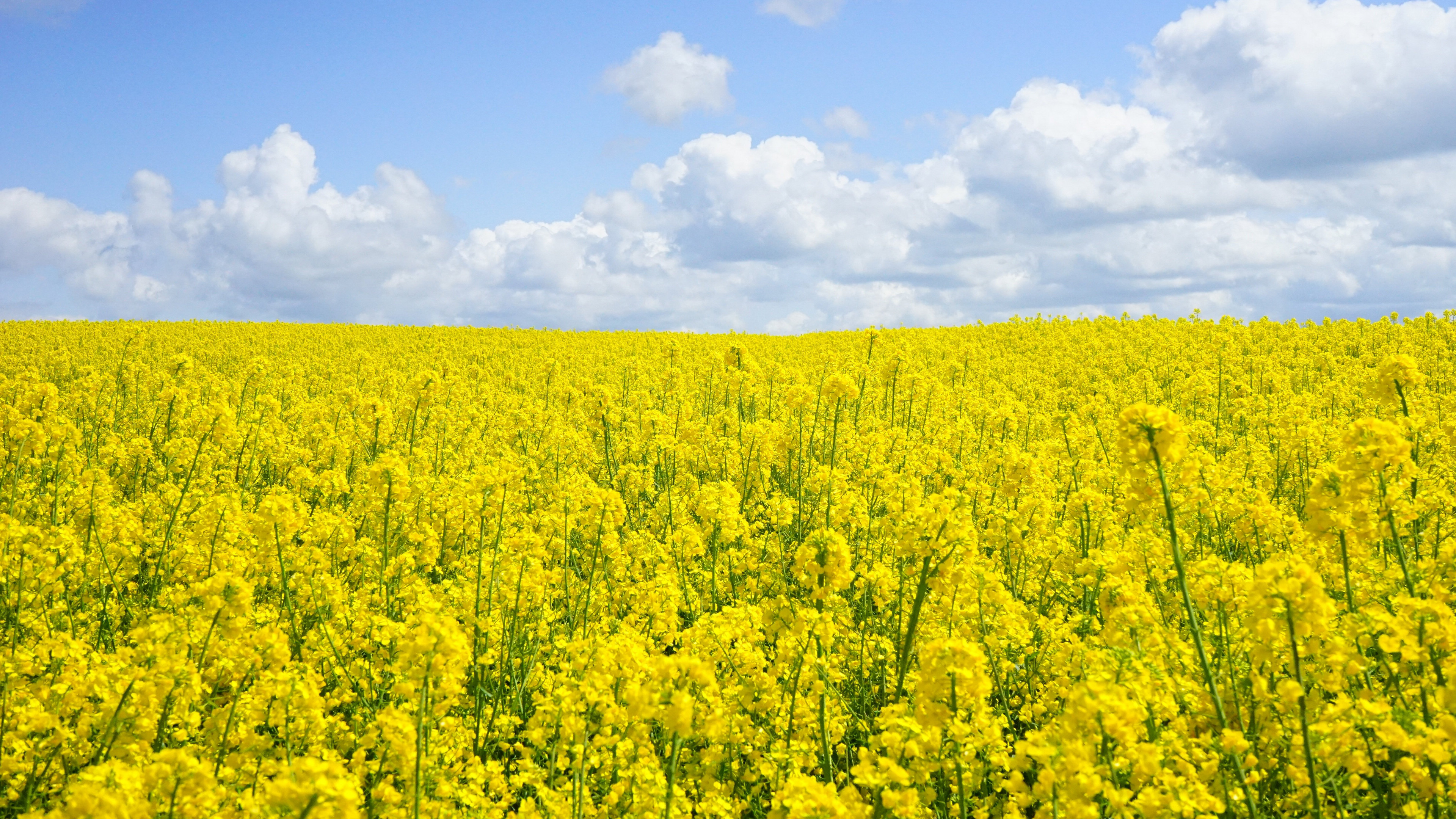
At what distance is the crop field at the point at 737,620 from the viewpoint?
9.27 feet

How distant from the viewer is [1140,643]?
366cm

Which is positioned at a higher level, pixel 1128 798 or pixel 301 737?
pixel 1128 798

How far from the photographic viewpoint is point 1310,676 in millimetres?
3500

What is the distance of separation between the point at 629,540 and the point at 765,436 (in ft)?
9.73

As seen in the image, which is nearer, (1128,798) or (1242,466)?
(1128,798)

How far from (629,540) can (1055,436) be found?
7542 millimetres

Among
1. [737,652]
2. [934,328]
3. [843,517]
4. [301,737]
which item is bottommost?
[301,737]

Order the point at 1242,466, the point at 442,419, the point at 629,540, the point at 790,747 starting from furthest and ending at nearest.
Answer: the point at 442,419
the point at 1242,466
the point at 629,540
the point at 790,747

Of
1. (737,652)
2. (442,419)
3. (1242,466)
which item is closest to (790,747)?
(737,652)

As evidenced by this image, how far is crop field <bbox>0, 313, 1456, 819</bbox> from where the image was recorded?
A: 282cm

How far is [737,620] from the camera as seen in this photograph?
13.7 feet

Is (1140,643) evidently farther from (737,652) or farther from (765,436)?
(765,436)

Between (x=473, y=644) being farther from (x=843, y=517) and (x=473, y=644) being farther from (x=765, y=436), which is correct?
(x=765, y=436)

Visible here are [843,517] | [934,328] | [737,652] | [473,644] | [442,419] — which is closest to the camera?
[737,652]
